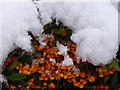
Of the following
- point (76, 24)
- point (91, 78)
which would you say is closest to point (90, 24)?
point (76, 24)

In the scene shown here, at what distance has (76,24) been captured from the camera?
202cm

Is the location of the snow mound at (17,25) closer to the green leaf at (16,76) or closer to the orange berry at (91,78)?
the green leaf at (16,76)

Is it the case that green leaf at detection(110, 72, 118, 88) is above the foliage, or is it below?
below

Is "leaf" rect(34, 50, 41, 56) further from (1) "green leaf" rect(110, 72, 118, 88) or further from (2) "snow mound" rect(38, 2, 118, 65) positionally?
(1) "green leaf" rect(110, 72, 118, 88)

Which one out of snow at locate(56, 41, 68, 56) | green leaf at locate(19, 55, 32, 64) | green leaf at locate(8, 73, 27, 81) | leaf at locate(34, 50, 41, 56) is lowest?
green leaf at locate(8, 73, 27, 81)

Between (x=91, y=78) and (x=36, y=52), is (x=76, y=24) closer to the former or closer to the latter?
(x=36, y=52)

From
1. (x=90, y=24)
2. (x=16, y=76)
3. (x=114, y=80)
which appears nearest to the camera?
(x=90, y=24)

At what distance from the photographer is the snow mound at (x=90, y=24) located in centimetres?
192

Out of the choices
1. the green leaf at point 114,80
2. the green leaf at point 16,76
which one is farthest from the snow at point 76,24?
the green leaf at point 114,80

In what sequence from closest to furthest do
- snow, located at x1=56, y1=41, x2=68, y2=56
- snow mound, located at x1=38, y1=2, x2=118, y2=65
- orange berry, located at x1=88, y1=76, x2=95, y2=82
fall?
snow mound, located at x1=38, y1=2, x2=118, y2=65
snow, located at x1=56, y1=41, x2=68, y2=56
orange berry, located at x1=88, y1=76, x2=95, y2=82

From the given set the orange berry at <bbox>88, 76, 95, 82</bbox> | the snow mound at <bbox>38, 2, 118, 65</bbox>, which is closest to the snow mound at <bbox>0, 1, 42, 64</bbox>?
the snow mound at <bbox>38, 2, 118, 65</bbox>

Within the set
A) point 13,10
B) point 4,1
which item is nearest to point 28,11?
point 13,10

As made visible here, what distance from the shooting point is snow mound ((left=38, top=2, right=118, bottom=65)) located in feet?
6.29

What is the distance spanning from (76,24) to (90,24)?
132 mm
